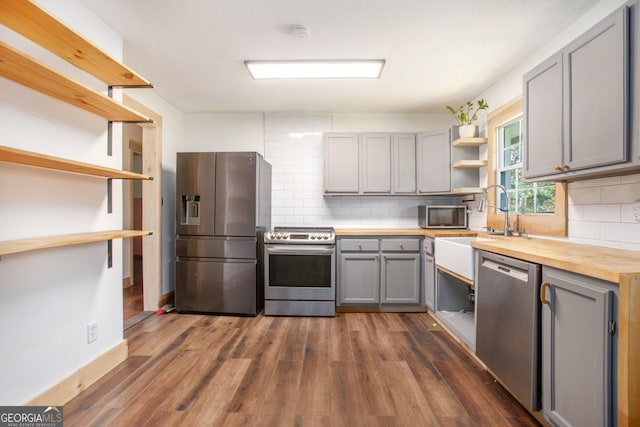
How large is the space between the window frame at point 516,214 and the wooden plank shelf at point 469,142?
0.07 metres

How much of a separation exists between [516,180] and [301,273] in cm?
239

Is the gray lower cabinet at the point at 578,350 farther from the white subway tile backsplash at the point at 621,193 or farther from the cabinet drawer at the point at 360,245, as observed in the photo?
the cabinet drawer at the point at 360,245

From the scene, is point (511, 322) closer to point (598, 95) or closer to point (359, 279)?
point (598, 95)

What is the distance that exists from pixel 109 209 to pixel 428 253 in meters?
2.95

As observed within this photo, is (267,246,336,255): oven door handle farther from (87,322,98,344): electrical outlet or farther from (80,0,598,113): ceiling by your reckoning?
(80,0,598,113): ceiling

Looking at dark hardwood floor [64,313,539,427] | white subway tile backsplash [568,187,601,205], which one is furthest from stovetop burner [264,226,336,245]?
white subway tile backsplash [568,187,601,205]

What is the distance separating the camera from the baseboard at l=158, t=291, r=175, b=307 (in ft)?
10.3

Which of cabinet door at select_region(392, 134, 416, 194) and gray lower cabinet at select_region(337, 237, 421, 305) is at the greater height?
cabinet door at select_region(392, 134, 416, 194)

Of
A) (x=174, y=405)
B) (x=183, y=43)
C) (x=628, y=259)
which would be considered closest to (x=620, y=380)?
(x=628, y=259)

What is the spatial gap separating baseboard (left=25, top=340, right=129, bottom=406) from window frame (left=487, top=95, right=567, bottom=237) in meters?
3.40

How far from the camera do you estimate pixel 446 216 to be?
131 inches

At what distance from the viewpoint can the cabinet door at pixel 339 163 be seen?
11.2ft

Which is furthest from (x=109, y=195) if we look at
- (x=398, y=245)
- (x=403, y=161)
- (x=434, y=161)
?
(x=434, y=161)

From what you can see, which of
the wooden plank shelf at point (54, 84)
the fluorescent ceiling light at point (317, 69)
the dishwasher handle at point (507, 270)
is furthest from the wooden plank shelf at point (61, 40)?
the dishwasher handle at point (507, 270)
